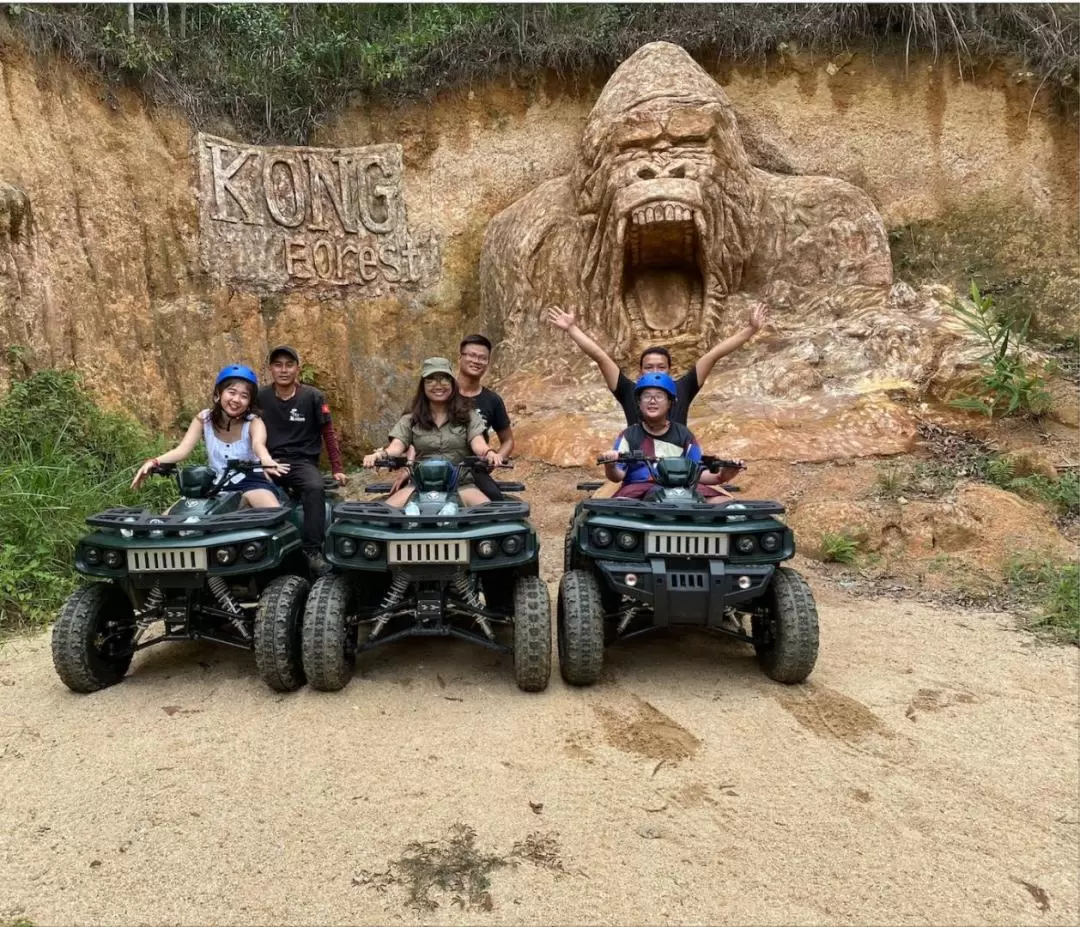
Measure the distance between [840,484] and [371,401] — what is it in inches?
239

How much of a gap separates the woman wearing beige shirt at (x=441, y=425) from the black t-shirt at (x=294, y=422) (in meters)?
0.83

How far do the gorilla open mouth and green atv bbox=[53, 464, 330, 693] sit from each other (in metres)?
5.66

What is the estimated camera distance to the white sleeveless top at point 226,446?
13.1 ft

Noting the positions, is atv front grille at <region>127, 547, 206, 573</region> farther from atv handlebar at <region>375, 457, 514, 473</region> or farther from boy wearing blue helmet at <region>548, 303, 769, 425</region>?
boy wearing blue helmet at <region>548, 303, 769, 425</region>

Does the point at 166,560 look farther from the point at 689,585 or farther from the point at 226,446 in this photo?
the point at 689,585

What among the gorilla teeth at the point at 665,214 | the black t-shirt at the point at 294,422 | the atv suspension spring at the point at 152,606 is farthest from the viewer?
the gorilla teeth at the point at 665,214

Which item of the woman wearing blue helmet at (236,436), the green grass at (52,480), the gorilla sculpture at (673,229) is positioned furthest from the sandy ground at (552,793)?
the gorilla sculpture at (673,229)

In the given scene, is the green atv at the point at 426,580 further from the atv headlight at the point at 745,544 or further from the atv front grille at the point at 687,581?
the atv headlight at the point at 745,544

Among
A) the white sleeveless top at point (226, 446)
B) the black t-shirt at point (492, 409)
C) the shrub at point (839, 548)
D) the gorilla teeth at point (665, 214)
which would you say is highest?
the gorilla teeth at point (665, 214)

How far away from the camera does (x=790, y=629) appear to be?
3162 mm

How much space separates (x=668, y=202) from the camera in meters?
7.64

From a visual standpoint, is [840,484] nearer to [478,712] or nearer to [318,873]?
[478,712]

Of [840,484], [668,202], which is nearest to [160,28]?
[668,202]

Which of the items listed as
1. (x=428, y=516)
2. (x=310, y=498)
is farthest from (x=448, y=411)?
(x=428, y=516)
